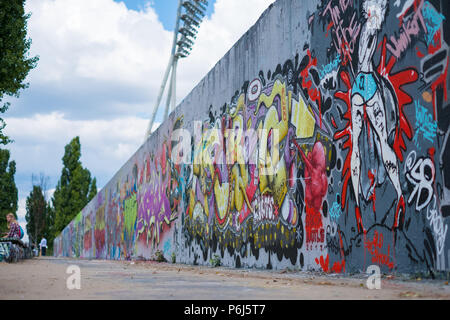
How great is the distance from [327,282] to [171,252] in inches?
336

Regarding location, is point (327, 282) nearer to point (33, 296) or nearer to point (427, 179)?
point (427, 179)

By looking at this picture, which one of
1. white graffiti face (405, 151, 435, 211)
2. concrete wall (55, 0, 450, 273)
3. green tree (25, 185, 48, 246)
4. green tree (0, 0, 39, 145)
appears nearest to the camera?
white graffiti face (405, 151, 435, 211)

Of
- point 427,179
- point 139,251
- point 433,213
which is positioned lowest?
point 139,251

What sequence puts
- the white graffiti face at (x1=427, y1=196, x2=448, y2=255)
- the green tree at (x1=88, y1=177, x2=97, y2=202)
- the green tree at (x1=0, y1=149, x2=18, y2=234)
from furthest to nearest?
the green tree at (x1=88, y1=177, x2=97, y2=202) < the green tree at (x1=0, y1=149, x2=18, y2=234) < the white graffiti face at (x1=427, y1=196, x2=448, y2=255)

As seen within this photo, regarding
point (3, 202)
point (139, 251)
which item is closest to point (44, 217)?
point (3, 202)

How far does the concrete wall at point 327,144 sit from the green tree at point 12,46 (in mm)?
4979

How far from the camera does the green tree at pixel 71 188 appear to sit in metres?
47.7

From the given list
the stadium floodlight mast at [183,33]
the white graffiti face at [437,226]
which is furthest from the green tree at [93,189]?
the white graffiti face at [437,226]

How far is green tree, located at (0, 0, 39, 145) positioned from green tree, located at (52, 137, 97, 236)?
35.1 metres

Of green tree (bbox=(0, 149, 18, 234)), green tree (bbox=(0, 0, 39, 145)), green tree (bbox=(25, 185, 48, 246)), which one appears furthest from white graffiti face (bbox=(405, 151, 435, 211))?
green tree (bbox=(25, 185, 48, 246))

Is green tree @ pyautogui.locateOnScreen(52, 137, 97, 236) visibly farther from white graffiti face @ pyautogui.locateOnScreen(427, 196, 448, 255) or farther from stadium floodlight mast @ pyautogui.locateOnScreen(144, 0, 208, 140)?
white graffiti face @ pyautogui.locateOnScreen(427, 196, 448, 255)

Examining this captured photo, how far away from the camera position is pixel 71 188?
47.7 m

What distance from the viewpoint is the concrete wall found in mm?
4566
